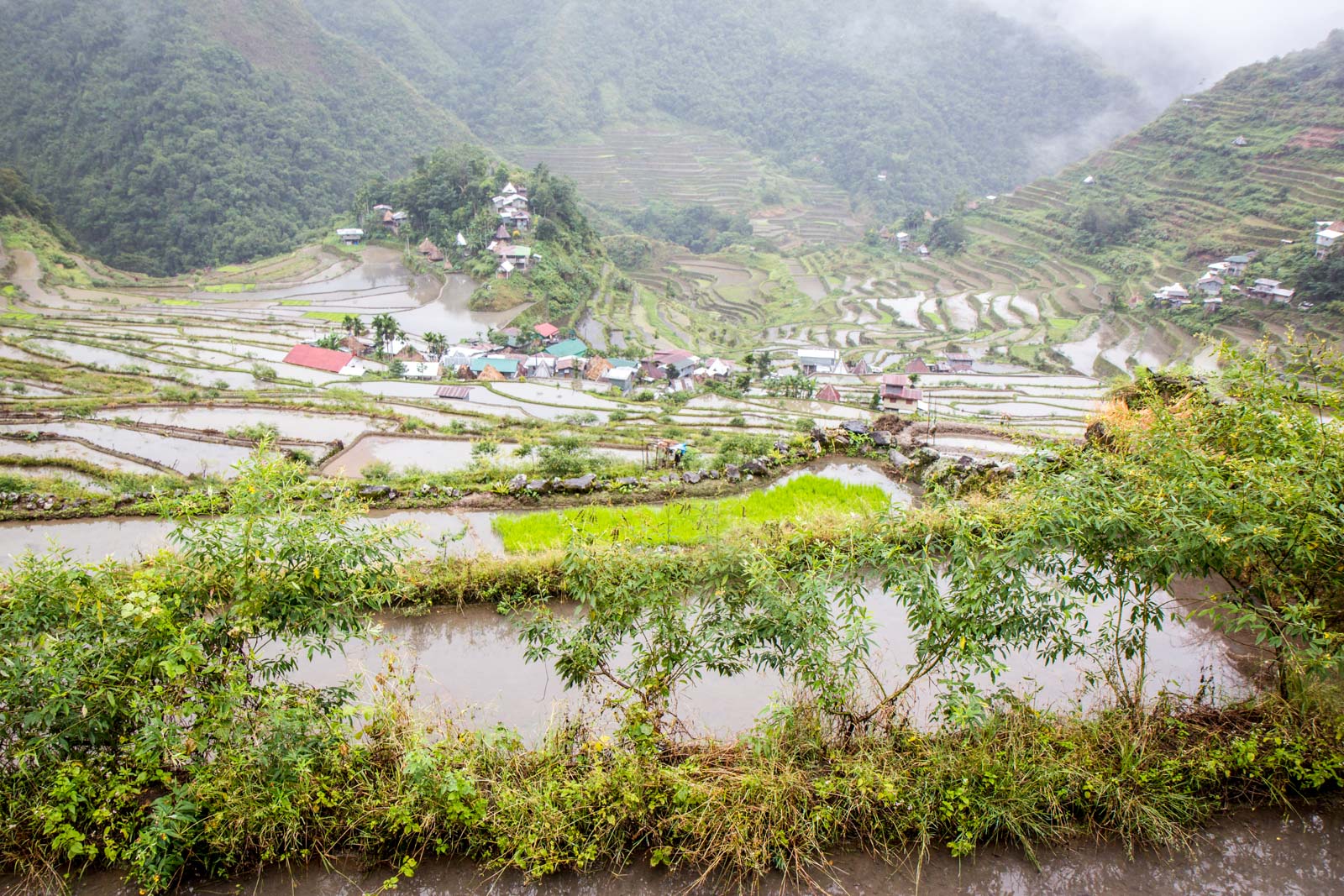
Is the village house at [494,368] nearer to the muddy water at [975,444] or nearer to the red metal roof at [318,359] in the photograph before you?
the red metal roof at [318,359]

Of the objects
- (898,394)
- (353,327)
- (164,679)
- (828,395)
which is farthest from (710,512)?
(353,327)

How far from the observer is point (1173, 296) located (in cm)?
2944

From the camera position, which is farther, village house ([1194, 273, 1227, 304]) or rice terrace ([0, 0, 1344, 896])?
village house ([1194, 273, 1227, 304])

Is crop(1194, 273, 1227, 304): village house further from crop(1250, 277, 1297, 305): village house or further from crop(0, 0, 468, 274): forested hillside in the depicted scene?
crop(0, 0, 468, 274): forested hillside

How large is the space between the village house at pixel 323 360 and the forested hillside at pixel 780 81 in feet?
191

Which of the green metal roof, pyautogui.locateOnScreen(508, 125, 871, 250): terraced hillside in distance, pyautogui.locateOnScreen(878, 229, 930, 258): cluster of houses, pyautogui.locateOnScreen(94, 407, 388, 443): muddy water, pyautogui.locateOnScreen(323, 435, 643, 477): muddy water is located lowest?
pyautogui.locateOnScreen(323, 435, 643, 477): muddy water

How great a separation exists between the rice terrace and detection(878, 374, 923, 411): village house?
0.49 ft

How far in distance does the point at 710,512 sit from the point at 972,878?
144 inches

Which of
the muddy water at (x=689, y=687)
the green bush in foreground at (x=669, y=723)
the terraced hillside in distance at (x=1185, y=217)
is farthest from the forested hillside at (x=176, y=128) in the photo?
the terraced hillside in distance at (x=1185, y=217)

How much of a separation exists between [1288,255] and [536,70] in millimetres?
76597

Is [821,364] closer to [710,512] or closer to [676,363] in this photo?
[676,363]

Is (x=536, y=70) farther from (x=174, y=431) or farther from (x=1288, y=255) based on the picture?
(x=174, y=431)

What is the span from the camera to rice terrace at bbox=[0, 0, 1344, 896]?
138 inches

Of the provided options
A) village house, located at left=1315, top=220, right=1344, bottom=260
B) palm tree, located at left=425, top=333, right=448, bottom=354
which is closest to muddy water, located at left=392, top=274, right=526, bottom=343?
palm tree, located at left=425, top=333, right=448, bottom=354
